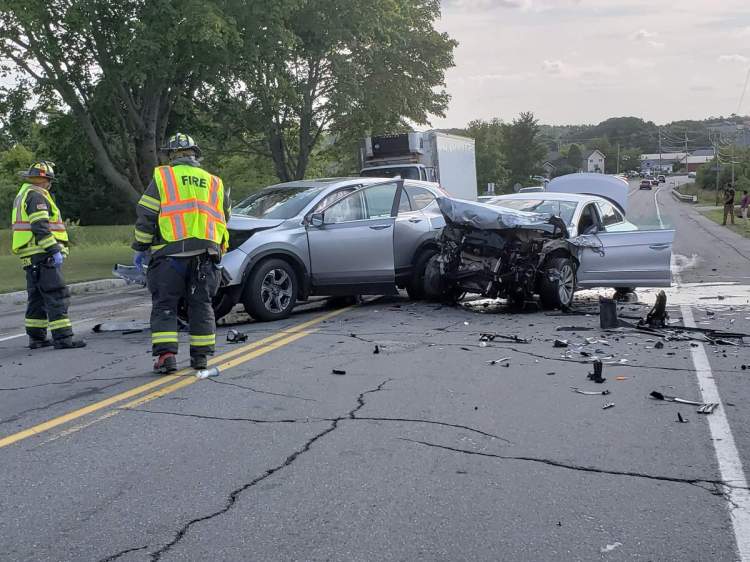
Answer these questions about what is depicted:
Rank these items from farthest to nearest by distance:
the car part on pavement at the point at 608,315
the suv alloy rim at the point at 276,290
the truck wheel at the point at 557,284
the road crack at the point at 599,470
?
the truck wheel at the point at 557,284 → the suv alloy rim at the point at 276,290 → the car part on pavement at the point at 608,315 → the road crack at the point at 599,470

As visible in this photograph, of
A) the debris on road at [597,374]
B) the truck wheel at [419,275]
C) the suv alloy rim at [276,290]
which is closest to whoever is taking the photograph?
the debris on road at [597,374]

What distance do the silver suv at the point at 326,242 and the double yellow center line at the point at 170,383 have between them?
0.71 m

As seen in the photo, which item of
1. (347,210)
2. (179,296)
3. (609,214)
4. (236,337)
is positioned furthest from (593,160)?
(179,296)

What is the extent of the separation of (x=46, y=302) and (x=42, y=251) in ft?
1.73

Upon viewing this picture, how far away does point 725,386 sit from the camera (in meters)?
6.39

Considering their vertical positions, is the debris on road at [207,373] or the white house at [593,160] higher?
the white house at [593,160]

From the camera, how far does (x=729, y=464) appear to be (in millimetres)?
4539

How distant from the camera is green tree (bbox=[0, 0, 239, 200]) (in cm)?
1845

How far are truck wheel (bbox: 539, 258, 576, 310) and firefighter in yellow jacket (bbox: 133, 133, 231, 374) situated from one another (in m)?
4.85

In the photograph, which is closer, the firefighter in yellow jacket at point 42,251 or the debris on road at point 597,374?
the debris on road at point 597,374

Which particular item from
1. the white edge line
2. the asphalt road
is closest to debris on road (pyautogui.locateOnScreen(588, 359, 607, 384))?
the asphalt road

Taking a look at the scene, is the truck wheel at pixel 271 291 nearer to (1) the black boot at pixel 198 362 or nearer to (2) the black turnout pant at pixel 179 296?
(2) the black turnout pant at pixel 179 296

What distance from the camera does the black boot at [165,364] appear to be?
6.87 m

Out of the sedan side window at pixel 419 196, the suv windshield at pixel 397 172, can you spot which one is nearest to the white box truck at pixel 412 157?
the suv windshield at pixel 397 172
